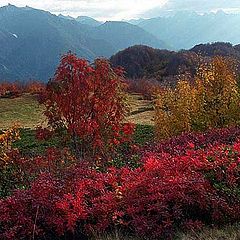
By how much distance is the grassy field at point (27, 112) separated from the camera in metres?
55.2

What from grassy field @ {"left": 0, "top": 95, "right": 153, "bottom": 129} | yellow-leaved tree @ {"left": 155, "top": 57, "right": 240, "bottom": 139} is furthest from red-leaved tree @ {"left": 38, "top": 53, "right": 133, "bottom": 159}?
grassy field @ {"left": 0, "top": 95, "right": 153, "bottom": 129}

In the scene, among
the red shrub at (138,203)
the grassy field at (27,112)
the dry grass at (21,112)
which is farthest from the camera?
the dry grass at (21,112)

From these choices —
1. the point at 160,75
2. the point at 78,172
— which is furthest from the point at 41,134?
the point at 160,75

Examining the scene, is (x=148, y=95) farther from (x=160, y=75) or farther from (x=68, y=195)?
(x=68, y=195)

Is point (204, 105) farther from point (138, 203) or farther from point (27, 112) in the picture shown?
point (27, 112)

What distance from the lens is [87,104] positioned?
12562 mm

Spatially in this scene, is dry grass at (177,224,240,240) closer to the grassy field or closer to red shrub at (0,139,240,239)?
red shrub at (0,139,240,239)

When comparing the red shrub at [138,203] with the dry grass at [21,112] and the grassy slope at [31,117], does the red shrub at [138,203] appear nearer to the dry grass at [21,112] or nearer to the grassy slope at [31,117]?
the grassy slope at [31,117]

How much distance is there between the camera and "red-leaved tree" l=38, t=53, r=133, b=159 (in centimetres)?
1254

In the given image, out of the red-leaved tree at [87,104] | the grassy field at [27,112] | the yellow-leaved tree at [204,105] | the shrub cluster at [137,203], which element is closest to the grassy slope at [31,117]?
the grassy field at [27,112]

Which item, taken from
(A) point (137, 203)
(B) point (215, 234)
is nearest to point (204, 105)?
(A) point (137, 203)

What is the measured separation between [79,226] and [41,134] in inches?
268

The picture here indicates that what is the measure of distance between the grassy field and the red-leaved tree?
1425 inches

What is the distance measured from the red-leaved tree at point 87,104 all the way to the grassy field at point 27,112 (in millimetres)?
36200
